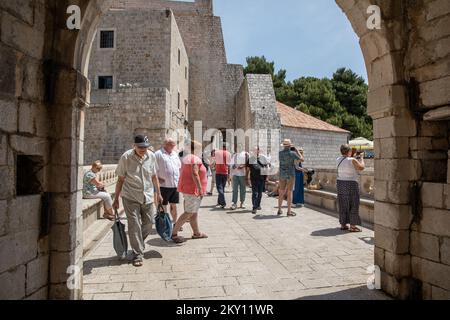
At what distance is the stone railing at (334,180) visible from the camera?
7930 mm

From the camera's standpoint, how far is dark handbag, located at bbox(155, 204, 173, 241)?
4.74 meters

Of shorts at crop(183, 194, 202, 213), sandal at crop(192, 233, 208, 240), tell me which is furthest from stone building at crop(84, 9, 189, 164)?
shorts at crop(183, 194, 202, 213)

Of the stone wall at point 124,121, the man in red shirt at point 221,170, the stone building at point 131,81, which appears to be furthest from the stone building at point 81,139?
the stone building at point 131,81

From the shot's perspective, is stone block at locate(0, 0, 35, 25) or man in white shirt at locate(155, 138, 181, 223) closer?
stone block at locate(0, 0, 35, 25)

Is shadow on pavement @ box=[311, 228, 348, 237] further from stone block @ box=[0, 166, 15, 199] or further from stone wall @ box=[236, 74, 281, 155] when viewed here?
stone wall @ box=[236, 74, 281, 155]

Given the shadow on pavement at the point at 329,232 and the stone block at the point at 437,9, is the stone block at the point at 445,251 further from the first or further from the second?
the shadow on pavement at the point at 329,232

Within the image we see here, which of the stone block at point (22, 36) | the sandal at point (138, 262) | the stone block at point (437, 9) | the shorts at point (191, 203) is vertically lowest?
the sandal at point (138, 262)

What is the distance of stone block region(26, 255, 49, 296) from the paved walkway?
1.74ft

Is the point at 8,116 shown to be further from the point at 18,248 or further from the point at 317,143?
the point at 317,143

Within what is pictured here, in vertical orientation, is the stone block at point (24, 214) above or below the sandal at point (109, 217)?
above

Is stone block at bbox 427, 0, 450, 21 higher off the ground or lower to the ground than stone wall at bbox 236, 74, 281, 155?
lower

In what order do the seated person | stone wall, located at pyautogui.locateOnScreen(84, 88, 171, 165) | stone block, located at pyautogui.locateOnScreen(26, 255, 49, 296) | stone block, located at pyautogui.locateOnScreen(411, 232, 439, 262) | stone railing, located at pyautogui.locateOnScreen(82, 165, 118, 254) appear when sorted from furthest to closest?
stone wall, located at pyautogui.locateOnScreen(84, 88, 171, 165), the seated person, stone railing, located at pyautogui.locateOnScreen(82, 165, 118, 254), stone block, located at pyautogui.locateOnScreen(411, 232, 439, 262), stone block, located at pyautogui.locateOnScreen(26, 255, 49, 296)

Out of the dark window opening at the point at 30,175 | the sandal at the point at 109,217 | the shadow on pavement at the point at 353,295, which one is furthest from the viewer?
the sandal at the point at 109,217
